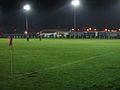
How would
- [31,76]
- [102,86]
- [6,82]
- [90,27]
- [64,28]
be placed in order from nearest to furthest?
[102,86] < [6,82] < [31,76] < [90,27] < [64,28]

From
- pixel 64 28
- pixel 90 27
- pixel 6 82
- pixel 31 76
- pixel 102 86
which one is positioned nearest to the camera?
pixel 102 86

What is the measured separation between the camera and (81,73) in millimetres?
13070

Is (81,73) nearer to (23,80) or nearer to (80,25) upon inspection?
(23,80)

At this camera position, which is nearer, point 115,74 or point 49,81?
point 49,81

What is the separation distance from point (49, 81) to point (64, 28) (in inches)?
4538

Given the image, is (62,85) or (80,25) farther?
(80,25)

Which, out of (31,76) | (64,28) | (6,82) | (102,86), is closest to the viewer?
(102,86)

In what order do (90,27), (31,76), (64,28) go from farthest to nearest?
(64,28), (90,27), (31,76)

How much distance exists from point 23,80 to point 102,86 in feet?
9.97

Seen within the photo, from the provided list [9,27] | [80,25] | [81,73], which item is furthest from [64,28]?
[81,73]

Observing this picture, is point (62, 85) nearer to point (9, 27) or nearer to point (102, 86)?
point (102, 86)

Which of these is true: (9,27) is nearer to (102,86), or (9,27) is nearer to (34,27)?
(34,27)

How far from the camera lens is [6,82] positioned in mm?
11016

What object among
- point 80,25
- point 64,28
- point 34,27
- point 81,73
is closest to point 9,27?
point 34,27
